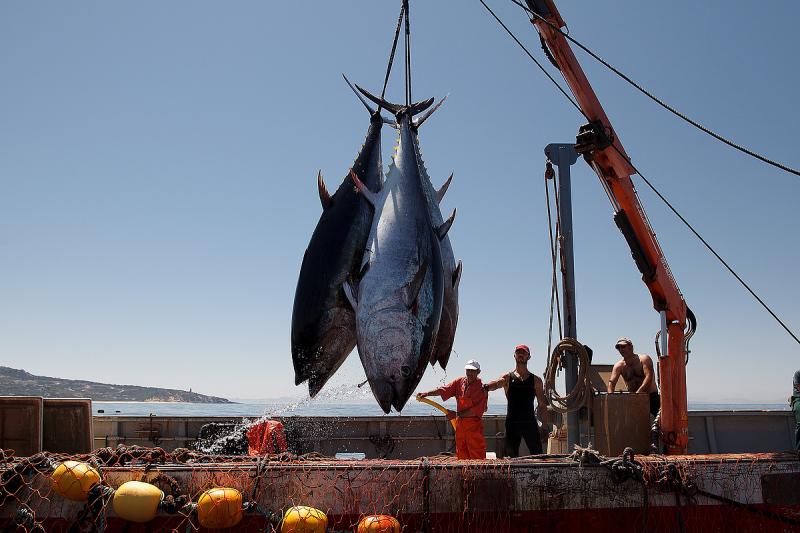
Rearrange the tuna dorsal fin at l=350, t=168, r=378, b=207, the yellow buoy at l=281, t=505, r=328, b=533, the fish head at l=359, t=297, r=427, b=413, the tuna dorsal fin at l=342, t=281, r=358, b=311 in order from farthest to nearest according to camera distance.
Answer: the tuna dorsal fin at l=350, t=168, r=378, b=207
the tuna dorsal fin at l=342, t=281, r=358, b=311
the fish head at l=359, t=297, r=427, b=413
the yellow buoy at l=281, t=505, r=328, b=533

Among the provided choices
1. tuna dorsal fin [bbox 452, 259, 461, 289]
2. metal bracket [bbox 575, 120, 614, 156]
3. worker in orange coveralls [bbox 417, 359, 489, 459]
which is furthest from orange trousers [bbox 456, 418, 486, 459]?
metal bracket [bbox 575, 120, 614, 156]

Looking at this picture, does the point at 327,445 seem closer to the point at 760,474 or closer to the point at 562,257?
the point at 562,257

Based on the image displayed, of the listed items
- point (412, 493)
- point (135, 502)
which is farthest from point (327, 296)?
point (135, 502)

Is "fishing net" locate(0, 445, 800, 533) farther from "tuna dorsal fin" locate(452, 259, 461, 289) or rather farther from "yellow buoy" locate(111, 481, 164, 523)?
"tuna dorsal fin" locate(452, 259, 461, 289)

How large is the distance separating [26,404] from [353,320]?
6.82ft

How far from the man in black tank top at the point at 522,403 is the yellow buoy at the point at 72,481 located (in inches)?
133

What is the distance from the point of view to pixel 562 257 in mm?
6227

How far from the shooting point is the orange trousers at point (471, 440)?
206 inches

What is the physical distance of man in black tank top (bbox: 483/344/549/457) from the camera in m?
5.46

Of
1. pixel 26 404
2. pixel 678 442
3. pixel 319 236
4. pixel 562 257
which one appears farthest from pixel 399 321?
pixel 562 257

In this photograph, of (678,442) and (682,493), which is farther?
(678,442)

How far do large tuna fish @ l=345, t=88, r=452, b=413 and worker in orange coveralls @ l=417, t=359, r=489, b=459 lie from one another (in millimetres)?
1520

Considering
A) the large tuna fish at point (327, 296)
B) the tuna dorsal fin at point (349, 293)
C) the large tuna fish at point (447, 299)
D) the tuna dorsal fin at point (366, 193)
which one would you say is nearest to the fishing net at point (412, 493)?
the large tuna fish at point (327, 296)

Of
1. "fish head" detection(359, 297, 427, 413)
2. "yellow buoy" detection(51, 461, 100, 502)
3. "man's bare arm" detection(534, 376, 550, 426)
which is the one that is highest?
"fish head" detection(359, 297, 427, 413)
